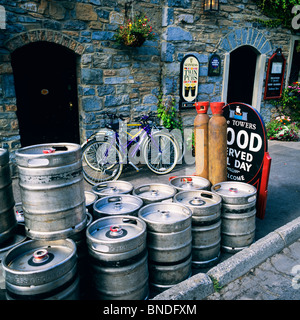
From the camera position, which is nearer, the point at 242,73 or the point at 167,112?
the point at 167,112

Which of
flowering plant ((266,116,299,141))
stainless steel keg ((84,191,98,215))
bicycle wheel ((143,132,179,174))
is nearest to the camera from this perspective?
stainless steel keg ((84,191,98,215))

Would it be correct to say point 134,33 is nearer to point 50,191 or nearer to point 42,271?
point 50,191

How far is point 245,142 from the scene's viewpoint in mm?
3959

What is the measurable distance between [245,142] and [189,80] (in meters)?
3.49

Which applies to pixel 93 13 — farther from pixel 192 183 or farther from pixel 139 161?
pixel 192 183

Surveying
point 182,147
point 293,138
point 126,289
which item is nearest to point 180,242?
point 126,289

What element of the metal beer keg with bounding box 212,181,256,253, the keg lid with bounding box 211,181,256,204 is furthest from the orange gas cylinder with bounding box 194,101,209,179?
the metal beer keg with bounding box 212,181,256,253

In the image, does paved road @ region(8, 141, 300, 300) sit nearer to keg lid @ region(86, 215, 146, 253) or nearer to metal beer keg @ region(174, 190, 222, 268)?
metal beer keg @ region(174, 190, 222, 268)

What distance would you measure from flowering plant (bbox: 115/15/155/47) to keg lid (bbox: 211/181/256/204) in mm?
3743

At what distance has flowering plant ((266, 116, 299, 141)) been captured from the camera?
28.6 ft

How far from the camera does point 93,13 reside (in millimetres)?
5641

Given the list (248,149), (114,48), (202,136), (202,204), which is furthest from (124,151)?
(202,204)

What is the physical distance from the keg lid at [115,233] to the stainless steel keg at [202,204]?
0.63 metres
